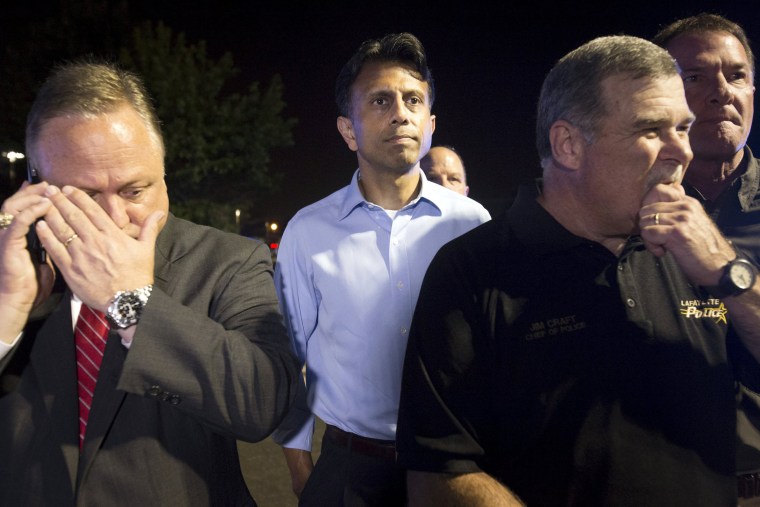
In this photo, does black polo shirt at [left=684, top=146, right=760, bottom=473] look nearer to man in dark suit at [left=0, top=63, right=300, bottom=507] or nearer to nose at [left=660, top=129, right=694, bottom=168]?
nose at [left=660, top=129, right=694, bottom=168]

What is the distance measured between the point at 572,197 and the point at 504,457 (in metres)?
0.92

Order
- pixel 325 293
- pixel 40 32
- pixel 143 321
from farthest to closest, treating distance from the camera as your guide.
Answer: pixel 40 32, pixel 325 293, pixel 143 321

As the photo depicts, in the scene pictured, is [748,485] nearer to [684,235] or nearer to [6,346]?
[684,235]

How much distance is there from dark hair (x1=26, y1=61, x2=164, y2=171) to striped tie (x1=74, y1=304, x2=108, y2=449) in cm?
54

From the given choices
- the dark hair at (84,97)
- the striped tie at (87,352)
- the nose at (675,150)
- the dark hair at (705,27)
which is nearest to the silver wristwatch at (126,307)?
the striped tie at (87,352)

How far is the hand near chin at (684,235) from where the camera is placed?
1.72 meters

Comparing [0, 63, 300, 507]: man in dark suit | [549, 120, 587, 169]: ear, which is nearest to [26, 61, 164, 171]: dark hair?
[0, 63, 300, 507]: man in dark suit

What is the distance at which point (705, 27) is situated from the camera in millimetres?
2744

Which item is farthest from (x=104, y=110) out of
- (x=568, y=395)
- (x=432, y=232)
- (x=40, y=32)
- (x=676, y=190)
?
(x=40, y=32)

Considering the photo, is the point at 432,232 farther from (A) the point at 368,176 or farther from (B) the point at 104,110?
(B) the point at 104,110

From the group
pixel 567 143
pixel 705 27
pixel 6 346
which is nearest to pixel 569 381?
pixel 567 143

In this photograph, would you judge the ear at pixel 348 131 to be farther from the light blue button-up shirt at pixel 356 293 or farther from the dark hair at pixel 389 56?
the light blue button-up shirt at pixel 356 293

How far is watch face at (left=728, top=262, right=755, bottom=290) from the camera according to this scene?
1755 mm

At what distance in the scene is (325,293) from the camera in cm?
274
